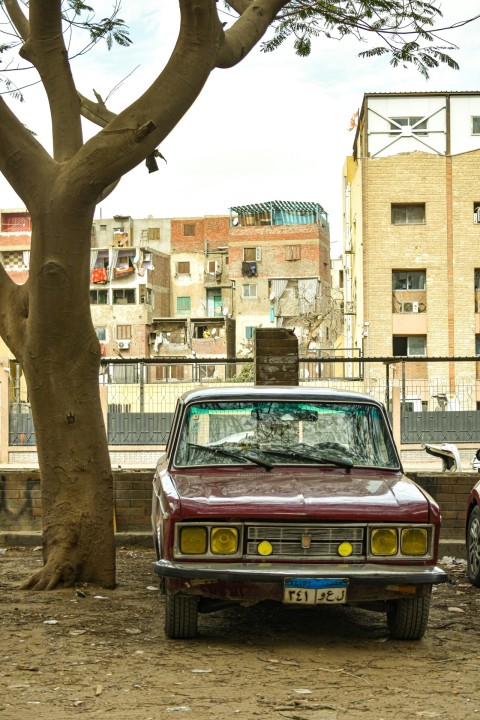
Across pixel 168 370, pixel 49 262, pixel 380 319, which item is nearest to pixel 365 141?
pixel 380 319

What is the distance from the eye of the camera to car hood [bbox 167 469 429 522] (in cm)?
660

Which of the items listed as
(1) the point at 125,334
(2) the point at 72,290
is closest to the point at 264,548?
(2) the point at 72,290

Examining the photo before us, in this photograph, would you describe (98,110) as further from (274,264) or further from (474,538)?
(274,264)

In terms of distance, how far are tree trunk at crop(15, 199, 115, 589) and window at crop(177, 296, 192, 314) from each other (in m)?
76.1

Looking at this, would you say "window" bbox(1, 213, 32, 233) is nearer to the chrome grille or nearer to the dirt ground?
the dirt ground

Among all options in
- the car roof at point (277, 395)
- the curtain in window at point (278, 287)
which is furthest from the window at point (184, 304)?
the car roof at point (277, 395)

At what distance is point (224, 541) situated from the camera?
260 inches

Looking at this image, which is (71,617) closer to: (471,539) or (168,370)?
(471,539)

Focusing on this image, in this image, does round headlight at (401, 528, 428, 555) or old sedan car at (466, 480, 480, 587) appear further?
old sedan car at (466, 480, 480, 587)

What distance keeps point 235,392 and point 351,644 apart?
2.07 m

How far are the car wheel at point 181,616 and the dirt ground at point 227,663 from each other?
0.23ft

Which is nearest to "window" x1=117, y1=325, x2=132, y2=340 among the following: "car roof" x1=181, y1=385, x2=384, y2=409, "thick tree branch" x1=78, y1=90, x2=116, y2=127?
"thick tree branch" x1=78, y1=90, x2=116, y2=127

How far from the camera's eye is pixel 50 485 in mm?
8977

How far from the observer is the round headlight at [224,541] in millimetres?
6590
